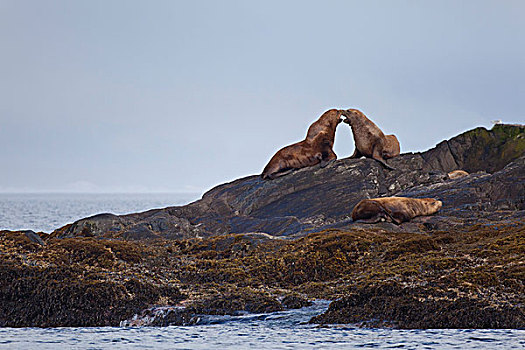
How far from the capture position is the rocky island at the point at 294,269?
377 inches

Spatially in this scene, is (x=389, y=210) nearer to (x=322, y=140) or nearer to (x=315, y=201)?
(x=315, y=201)

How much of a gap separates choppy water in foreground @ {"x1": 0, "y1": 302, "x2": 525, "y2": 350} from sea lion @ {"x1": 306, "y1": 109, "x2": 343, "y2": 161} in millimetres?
15545

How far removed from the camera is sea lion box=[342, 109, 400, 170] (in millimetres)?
24516

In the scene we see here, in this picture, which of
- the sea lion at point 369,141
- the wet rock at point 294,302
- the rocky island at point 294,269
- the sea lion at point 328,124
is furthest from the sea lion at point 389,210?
the wet rock at point 294,302

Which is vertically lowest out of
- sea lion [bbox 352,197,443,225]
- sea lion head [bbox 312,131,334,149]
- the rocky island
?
the rocky island

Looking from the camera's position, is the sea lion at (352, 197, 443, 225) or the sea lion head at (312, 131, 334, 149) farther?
the sea lion head at (312, 131, 334, 149)

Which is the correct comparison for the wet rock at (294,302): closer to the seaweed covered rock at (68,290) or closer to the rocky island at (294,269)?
the rocky island at (294,269)

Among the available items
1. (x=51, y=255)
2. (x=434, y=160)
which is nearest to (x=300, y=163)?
(x=434, y=160)

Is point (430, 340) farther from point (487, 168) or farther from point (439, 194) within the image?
point (487, 168)

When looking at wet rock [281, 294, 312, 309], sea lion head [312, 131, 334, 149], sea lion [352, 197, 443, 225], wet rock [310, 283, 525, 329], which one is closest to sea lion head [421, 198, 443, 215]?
sea lion [352, 197, 443, 225]

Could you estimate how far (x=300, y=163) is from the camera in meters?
24.2

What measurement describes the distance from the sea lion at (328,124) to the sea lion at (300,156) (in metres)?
0.16

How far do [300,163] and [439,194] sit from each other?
6389mm

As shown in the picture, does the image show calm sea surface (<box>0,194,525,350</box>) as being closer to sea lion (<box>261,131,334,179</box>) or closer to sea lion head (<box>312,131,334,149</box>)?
sea lion (<box>261,131,334,179</box>)
